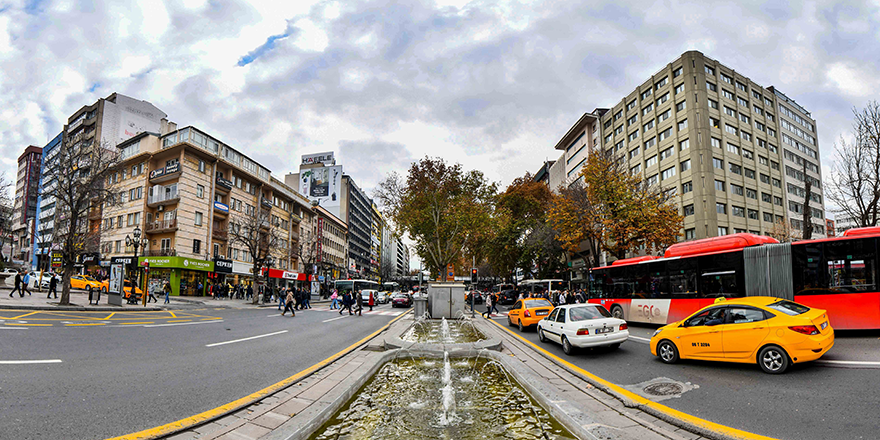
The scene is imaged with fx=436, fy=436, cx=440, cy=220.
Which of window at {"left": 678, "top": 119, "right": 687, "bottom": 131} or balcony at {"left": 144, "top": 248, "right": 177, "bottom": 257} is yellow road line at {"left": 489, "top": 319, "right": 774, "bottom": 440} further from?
window at {"left": 678, "top": 119, "right": 687, "bottom": 131}

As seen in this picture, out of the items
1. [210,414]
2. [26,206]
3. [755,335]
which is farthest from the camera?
[26,206]

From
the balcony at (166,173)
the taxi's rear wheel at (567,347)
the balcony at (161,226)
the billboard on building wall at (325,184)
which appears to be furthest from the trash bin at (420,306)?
the billboard on building wall at (325,184)

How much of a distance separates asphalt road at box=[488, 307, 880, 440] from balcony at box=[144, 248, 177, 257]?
44160 mm

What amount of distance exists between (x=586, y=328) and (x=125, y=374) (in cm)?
993

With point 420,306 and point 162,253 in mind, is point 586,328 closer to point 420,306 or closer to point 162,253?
point 420,306

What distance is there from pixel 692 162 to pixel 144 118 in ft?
235

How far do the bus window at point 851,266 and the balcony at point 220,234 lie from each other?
1991 inches

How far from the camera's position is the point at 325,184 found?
3647 inches

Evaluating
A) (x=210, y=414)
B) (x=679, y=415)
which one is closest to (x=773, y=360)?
(x=679, y=415)

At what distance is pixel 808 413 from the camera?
5.60m

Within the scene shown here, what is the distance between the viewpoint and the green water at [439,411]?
524 cm

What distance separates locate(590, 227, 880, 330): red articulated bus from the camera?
1102cm

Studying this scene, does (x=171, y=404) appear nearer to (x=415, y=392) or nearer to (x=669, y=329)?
(x=415, y=392)

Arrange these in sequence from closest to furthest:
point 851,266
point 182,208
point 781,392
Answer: point 781,392
point 851,266
point 182,208
